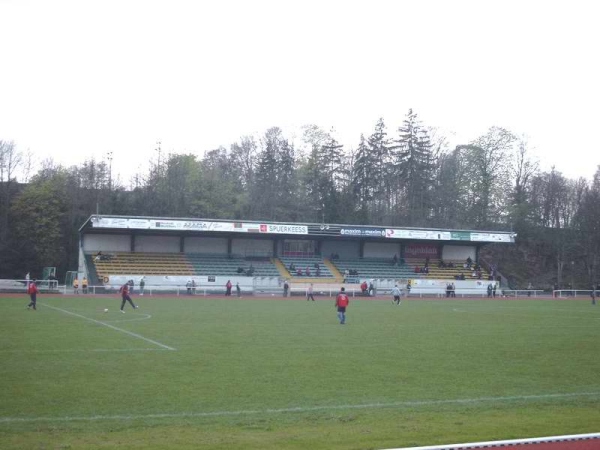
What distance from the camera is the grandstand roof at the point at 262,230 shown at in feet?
Result: 192

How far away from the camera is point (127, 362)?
648 inches

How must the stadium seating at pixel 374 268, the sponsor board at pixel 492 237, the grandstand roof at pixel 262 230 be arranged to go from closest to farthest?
the grandstand roof at pixel 262 230 → the stadium seating at pixel 374 268 → the sponsor board at pixel 492 237

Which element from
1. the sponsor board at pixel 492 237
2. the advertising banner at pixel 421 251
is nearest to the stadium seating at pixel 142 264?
the advertising banner at pixel 421 251

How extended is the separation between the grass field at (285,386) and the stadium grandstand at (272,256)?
32086 mm

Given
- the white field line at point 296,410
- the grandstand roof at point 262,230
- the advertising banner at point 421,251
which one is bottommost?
the white field line at point 296,410

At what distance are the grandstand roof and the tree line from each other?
496 inches

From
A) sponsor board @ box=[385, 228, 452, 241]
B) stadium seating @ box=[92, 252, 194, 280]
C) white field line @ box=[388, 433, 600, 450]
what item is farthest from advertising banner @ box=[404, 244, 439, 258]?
white field line @ box=[388, 433, 600, 450]

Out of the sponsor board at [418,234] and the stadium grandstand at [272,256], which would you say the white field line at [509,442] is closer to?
the stadium grandstand at [272,256]

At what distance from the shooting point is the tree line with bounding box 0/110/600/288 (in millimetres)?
73969

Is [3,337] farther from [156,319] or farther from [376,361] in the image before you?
[376,361]

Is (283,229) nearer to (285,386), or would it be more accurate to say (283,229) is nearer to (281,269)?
(281,269)

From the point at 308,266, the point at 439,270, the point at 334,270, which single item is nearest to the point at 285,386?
the point at 308,266

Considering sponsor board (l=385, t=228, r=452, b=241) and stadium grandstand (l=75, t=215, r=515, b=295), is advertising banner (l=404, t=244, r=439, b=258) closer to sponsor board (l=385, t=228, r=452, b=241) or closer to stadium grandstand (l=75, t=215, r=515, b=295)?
stadium grandstand (l=75, t=215, r=515, b=295)

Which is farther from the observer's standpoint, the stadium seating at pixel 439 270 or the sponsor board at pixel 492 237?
the sponsor board at pixel 492 237
